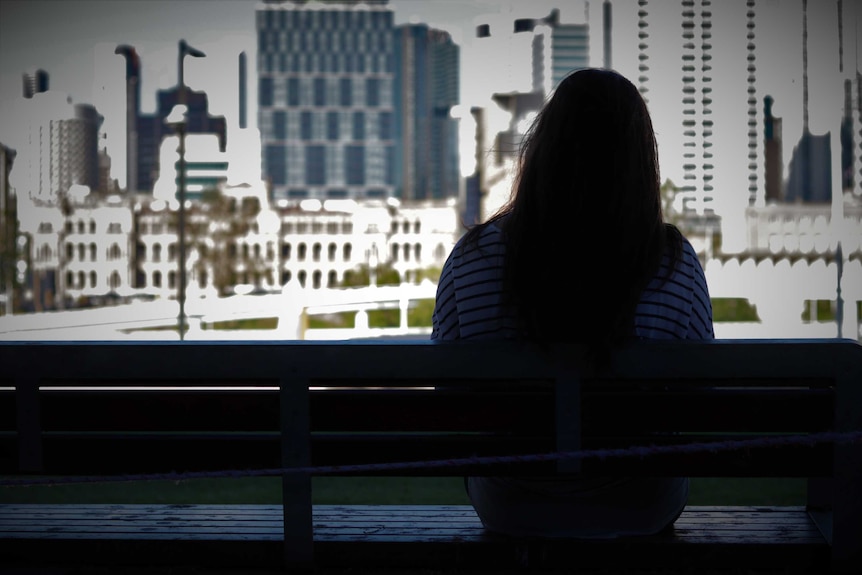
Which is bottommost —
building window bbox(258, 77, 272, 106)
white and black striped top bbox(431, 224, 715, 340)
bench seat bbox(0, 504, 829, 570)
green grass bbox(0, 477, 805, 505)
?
green grass bbox(0, 477, 805, 505)

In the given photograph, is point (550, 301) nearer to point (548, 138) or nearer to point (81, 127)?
point (548, 138)

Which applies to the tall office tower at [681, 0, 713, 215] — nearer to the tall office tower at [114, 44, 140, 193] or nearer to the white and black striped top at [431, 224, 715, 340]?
the white and black striped top at [431, 224, 715, 340]

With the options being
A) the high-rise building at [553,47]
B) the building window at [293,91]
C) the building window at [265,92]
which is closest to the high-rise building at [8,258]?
the high-rise building at [553,47]

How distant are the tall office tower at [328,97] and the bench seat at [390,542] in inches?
4861

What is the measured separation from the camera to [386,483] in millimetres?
6336

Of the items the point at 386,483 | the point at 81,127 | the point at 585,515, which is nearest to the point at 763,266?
the point at 386,483

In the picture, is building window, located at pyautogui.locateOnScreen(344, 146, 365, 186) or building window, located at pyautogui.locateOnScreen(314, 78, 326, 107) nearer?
building window, located at pyautogui.locateOnScreen(344, 146, 365, 186)

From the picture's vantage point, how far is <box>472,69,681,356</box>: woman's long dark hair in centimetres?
193

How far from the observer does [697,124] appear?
81.2 m

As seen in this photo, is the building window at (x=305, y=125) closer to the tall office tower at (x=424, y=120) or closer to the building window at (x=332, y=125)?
the building window at (x=332, y=125)

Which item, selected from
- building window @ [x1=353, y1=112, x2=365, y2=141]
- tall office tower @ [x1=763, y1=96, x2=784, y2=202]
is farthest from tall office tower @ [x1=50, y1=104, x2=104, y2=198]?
tall office tower @ [x1=763, y1=96, x2=784, y2=202]

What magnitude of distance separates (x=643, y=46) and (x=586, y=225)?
84.4 m

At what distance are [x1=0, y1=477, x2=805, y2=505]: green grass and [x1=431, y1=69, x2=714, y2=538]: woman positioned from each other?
353cm

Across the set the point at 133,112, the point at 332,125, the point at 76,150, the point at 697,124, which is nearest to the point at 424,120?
the point at 332,125
